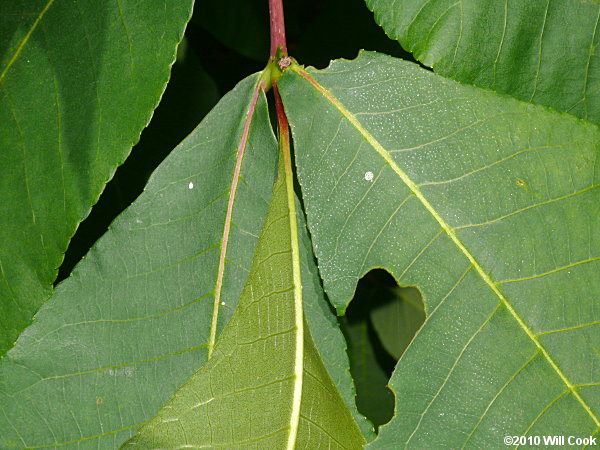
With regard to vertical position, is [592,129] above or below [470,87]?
below

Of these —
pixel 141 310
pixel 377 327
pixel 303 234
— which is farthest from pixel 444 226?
pixel 377 327

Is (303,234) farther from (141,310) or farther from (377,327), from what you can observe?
(377,327)

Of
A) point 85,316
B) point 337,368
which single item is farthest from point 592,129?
point 85,316

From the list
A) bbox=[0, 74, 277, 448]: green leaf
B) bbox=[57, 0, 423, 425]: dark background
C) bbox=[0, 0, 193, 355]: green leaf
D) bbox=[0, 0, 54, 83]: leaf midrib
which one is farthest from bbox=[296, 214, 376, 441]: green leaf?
bbox=[0, 0, 54, 83]: leaf midrib

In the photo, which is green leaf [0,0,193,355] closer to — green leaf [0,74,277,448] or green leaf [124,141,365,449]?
green leaf [0,74,277,448]

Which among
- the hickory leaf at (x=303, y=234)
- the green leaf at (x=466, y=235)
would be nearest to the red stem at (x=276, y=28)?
the hickory leaf at (x=303, y=234)

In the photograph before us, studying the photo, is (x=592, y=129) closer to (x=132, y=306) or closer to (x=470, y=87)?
(x=470, y=87)
